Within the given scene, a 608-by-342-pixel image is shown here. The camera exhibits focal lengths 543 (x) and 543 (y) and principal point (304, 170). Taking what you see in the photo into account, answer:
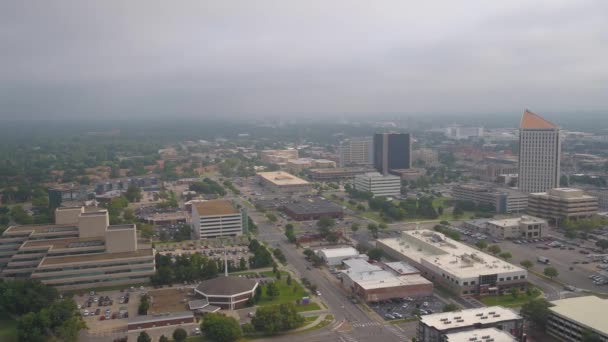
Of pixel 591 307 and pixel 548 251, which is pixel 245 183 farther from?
pixel 591 307

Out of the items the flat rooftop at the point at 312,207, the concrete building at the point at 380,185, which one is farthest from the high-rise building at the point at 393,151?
the flat rooftop at the point at 312,207

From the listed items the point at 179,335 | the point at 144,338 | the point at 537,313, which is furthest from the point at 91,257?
the point at 537,313

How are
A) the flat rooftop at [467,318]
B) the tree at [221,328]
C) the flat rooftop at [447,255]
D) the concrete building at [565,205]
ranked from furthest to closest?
the concrete building at [565,205] < the flat rooftop at [447,255] < the tree at [221,328] < the flat rooftop at [467,318]

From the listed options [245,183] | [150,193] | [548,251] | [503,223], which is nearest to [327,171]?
[245,183]

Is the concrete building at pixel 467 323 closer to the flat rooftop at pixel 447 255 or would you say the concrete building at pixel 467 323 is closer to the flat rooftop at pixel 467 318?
the flat rooftop at pixel 467 318

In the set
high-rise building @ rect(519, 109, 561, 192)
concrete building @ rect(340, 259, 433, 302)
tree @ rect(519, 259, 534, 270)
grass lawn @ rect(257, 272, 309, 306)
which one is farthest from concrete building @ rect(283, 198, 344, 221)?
high-rise building @ rect(519, 109, 561, 192)
